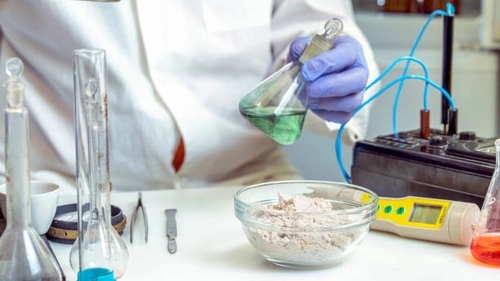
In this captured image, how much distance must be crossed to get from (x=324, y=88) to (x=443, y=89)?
0.58 ft

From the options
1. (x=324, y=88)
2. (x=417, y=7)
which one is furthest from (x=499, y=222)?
(x=417, y=7)

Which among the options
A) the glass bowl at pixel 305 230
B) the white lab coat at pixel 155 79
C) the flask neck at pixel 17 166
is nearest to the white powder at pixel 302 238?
the glass bowl at pixel 305 230

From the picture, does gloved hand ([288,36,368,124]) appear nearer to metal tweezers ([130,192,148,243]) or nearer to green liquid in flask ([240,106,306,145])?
green liquid in flask ([240,106,306,145])

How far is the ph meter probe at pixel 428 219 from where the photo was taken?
0.76 m

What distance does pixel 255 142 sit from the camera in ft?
3.63

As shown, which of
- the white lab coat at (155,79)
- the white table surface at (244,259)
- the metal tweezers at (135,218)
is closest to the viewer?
the white table surface at (244,259)

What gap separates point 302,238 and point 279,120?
18 centimetres

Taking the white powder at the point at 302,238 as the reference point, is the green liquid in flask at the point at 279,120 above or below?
above

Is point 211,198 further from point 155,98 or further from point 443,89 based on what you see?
point 443,89

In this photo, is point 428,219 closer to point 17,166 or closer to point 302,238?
point 302,238

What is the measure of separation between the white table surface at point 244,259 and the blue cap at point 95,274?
0.06 metres

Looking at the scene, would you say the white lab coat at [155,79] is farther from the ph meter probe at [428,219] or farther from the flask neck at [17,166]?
the flask neck at [17,166]

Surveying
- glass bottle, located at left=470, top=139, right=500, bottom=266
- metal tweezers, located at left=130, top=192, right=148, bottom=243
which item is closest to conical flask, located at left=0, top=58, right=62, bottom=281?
metal tweezers, located at left=130, top=192, right=148, bottom=243

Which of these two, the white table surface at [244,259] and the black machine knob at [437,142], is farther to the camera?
the black machine knob at [437,142]
